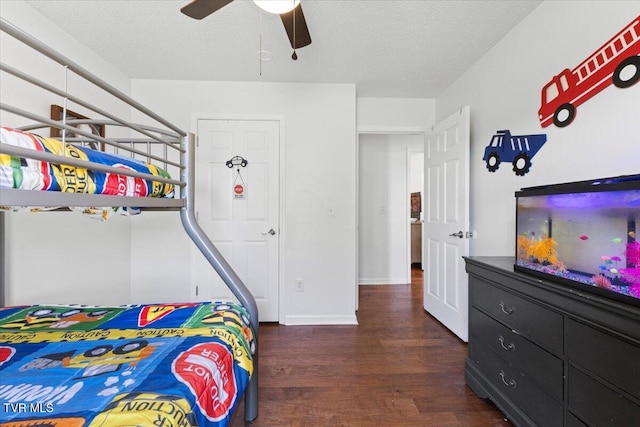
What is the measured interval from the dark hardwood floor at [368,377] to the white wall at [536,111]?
964 millimetres

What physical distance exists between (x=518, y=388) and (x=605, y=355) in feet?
1.80

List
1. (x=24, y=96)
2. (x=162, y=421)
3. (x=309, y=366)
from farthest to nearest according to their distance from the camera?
(x=309, y=366) < (x=24, y=96) < (x=162, y=421)

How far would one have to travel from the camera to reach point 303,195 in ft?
9.53

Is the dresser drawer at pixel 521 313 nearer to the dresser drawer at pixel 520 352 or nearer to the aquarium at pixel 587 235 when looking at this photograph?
the dresser drawer at pixel 520 352

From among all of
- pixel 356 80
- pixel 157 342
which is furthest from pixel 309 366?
pixel 356 80

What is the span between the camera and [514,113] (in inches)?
80.5

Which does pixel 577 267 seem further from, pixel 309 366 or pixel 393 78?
pixel 393 78

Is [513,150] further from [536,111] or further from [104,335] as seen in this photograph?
[104,335]

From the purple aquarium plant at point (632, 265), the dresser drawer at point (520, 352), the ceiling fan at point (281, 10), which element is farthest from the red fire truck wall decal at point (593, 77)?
the ceiling fan at point (281, 10)

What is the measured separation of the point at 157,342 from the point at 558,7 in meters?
2.63

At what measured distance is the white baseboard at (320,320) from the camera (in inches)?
113

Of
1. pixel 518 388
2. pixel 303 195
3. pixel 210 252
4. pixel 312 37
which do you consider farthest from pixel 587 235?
pixel 303 195

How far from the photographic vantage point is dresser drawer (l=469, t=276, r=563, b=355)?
123cm

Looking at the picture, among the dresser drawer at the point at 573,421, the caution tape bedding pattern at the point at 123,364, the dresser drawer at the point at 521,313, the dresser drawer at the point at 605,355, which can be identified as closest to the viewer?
the caution tape bedding pattern at the point at 123,364
